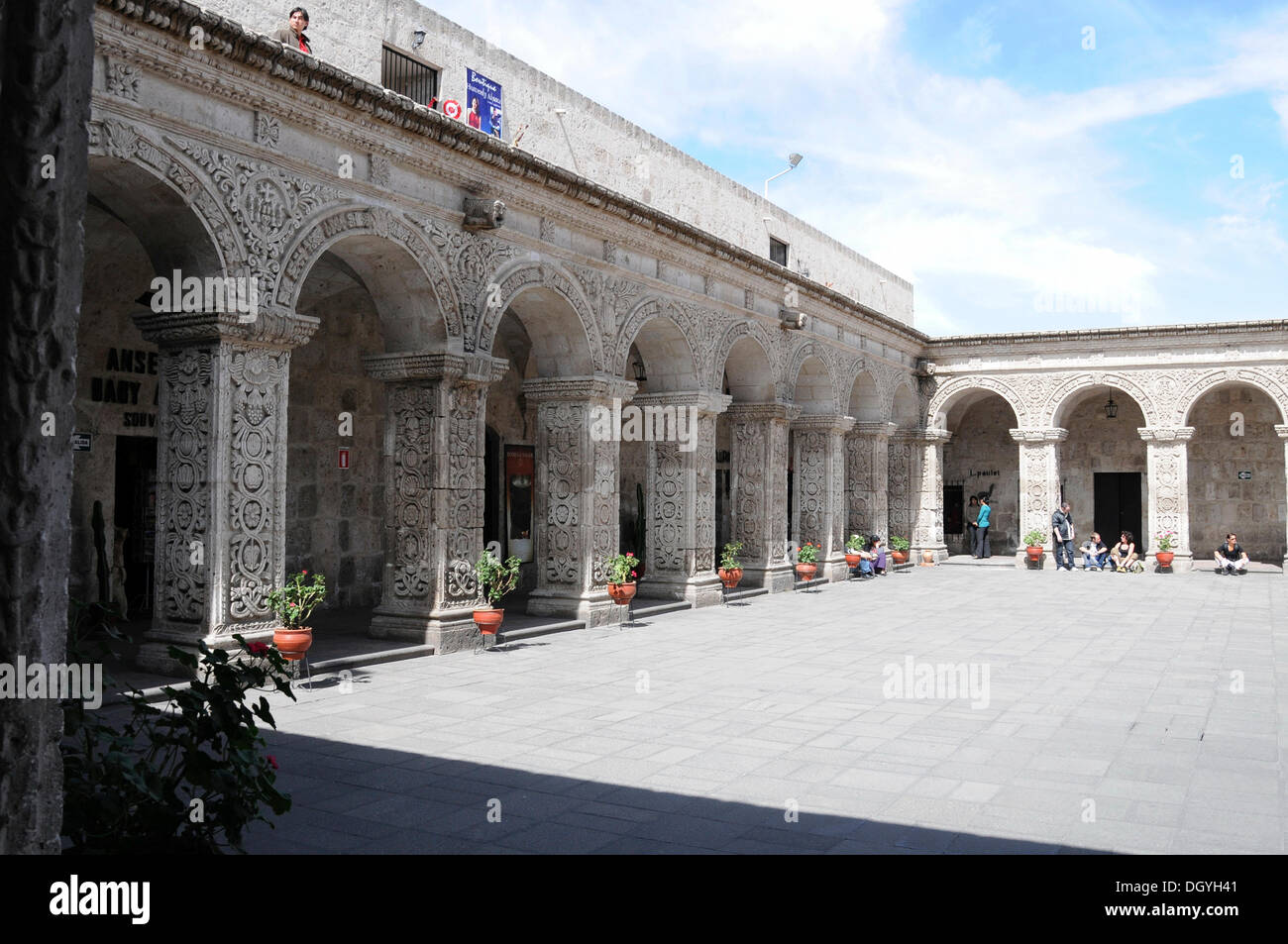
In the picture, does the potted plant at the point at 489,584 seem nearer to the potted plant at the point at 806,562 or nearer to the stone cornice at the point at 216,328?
the stone cornice at the point at 216,328

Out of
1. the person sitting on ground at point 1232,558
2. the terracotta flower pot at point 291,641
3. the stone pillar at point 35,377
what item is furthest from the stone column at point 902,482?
the stone pillar at point 35,377

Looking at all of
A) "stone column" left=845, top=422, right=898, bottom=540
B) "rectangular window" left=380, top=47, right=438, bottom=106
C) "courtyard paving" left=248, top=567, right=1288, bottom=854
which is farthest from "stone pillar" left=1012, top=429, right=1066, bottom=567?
"rectangular window" left=380, top=47, right=438, bottom=106

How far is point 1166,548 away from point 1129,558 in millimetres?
692

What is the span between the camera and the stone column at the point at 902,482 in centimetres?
2228

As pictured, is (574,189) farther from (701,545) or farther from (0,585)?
(0,585)

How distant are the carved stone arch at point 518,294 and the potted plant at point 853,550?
8.29 metres

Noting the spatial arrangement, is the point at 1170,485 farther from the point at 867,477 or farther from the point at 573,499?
the point at 573,499

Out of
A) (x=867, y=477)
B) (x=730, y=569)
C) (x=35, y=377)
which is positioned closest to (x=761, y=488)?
(x=730, y=569)

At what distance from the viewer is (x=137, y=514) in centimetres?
1056

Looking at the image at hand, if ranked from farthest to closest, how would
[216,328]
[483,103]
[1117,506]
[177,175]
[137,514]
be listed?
[1117,506] → [483,103] → [137,514] → [216,328] → [177,175]

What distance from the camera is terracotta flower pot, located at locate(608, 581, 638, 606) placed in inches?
473

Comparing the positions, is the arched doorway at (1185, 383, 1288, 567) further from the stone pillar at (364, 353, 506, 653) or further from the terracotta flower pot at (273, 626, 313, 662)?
the terracotta flower pot at (273, 626, 313, 662)
